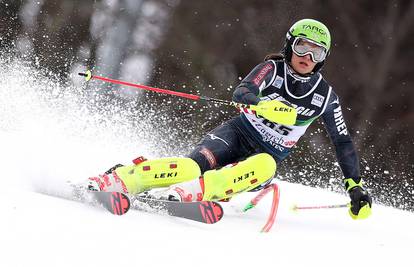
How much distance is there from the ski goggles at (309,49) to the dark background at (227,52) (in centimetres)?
702

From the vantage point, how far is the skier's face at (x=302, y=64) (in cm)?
397

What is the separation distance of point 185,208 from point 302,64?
1078mm

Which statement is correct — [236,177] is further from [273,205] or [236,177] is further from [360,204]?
[360,204]

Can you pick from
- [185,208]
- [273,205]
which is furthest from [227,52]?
[185,208]

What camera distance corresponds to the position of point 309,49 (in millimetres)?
3938

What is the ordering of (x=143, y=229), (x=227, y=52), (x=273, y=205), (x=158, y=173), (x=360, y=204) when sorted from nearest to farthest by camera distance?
(x=143, y=229) → (x=158, y=173) → (x=273, y=205) → (x=360, y=204) → (x=227, y=52)

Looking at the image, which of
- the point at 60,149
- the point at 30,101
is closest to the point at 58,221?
the point at 60,149

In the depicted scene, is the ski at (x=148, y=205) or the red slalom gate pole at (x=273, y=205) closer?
the ski at (x=148, y=205)

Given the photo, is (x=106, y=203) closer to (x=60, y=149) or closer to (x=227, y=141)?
(x=227, y=141)

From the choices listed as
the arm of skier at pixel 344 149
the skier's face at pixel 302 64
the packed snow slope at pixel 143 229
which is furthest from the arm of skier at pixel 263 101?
the packed snow slope at pixel 143 229

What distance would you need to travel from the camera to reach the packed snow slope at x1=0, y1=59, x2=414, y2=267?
2.72 metres

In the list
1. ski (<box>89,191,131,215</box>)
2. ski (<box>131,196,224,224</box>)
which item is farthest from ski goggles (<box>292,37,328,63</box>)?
ski (<box>89,191,131,215</box>)

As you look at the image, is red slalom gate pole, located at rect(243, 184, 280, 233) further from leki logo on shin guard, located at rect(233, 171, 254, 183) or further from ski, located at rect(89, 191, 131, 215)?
ski, located at rect(89, 191, 131, 215)

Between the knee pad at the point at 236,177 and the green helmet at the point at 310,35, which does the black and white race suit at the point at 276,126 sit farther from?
the knee pad at the point at 236,177
